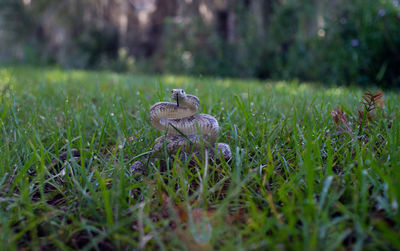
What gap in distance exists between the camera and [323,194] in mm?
874

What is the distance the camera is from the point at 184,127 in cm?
127

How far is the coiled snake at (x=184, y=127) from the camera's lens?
1.22 metres

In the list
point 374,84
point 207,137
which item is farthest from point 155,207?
point 374,84

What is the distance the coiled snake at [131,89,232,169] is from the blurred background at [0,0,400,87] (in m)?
4.72

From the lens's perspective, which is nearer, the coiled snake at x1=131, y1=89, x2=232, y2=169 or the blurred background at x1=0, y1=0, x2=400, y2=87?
the coiled snake at x1=131, y1=89, x2=232, y2=169

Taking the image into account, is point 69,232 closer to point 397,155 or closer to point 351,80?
point 397,155

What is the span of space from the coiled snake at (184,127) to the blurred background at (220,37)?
4.72 metres

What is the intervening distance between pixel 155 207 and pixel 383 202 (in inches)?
29.1

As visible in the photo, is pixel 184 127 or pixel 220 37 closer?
pixel 184 127

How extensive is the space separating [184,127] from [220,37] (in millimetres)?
8841

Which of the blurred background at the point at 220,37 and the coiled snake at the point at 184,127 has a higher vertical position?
the blurred background at the point at 220,37

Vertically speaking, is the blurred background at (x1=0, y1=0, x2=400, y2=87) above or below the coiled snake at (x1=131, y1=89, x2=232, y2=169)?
above

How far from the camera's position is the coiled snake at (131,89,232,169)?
1.22 m

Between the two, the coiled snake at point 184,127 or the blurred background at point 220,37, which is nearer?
the coiled snake at point 184,127
